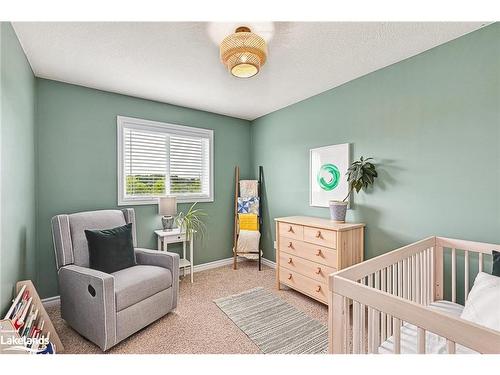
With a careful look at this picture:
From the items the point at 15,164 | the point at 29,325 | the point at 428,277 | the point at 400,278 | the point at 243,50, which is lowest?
the point at 29,325

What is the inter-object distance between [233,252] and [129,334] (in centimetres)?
209

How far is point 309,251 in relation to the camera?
2537 millimetres

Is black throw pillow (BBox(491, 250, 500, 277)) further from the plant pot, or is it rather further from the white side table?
the white side table

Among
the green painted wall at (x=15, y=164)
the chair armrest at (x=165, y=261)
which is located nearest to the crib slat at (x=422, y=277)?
the chair armrest at (x=165, y=261)

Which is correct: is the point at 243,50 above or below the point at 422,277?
above

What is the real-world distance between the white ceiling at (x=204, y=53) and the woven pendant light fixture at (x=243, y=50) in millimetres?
179

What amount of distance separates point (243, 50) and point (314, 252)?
1.97 meters

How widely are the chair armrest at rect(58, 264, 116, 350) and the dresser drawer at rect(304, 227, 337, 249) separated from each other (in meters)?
1.84

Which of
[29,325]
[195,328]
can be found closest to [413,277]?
[195,328]

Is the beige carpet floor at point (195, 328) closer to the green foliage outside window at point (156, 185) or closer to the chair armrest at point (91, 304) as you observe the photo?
the chair armrest at point (91, 304)

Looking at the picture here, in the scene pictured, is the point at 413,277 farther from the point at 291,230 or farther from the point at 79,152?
the point at 79,152

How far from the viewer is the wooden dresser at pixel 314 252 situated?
90.7 inches
